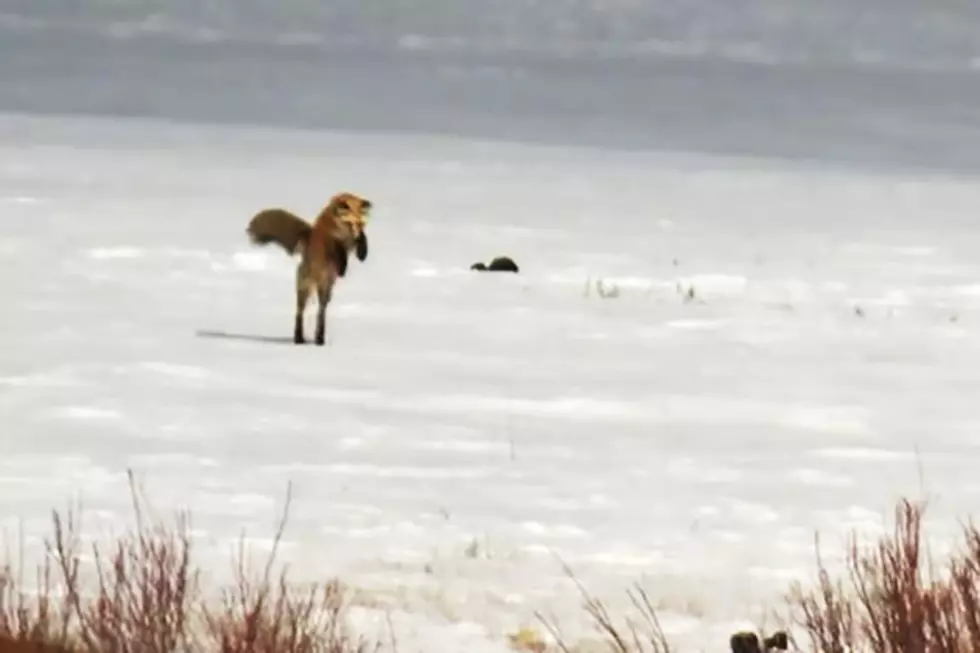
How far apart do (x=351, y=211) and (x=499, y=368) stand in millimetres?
1262

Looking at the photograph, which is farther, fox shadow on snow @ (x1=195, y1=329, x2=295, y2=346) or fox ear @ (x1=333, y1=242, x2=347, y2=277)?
fox shadow on snow @ (x1=195, y1=329, x2=295, y2=346)

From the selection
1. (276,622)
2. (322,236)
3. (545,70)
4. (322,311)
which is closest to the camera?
(276,622)

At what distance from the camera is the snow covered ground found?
7.58 meters

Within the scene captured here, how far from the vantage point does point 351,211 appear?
35.1 ft

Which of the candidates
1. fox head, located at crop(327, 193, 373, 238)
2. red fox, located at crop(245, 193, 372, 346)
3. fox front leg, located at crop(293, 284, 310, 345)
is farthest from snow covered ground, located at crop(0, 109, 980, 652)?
fox head, located at crop(327, 193, 373, 238)

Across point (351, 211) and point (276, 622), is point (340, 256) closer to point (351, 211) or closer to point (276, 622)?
point (351, 211)

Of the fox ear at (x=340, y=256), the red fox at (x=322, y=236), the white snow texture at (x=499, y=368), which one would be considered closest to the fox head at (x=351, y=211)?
the red fox at (x=322, y=236)

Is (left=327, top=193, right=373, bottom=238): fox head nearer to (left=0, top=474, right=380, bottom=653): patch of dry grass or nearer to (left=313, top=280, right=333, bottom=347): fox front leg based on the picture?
(left=313, top=280, right=333, bottom=347): fox front leg

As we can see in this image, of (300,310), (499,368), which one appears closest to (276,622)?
(499,368)

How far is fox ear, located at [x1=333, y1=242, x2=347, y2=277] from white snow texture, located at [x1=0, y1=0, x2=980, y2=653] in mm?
518

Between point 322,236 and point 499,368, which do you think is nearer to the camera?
point 322,236

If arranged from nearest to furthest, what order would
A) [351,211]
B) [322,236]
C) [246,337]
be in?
1. [351,211]
2. [322,236]
3. [246,337]

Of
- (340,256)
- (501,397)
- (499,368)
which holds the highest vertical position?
(340,256)

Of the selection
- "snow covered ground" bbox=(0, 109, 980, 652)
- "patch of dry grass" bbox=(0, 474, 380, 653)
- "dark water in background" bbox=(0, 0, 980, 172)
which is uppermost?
"dark water in background" bbox=(0, 0, 980, 172)
